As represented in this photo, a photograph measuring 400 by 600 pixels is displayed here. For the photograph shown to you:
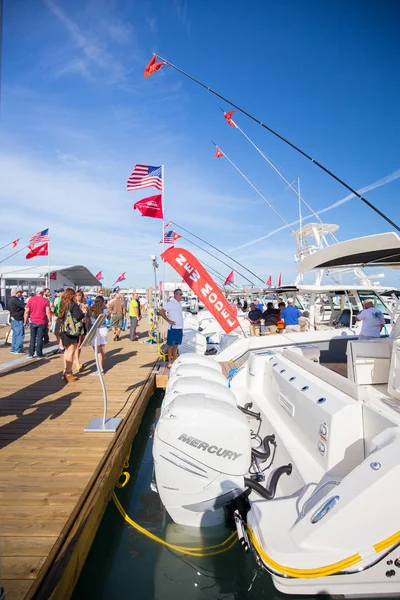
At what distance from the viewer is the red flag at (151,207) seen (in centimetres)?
1023

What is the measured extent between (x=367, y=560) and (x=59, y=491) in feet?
8.18

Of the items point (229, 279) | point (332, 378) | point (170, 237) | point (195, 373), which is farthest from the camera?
point (229, 279)

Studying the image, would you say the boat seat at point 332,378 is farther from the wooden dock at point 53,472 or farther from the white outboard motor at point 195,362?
the wooden dock at point 53,472

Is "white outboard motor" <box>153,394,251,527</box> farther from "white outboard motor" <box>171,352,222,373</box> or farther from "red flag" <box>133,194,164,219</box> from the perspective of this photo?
"red flag" <box>133,194,164,219</box>

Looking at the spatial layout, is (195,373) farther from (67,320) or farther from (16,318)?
(16,318)

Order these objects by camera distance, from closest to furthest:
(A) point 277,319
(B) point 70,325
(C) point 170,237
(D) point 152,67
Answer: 1. (B) point 70,325
2. (D) point 152,67
3. (A) point 277,319
4. (C) point 170,237

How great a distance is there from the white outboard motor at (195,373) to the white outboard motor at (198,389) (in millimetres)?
253

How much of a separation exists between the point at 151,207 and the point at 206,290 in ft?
16.2

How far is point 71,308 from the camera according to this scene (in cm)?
623

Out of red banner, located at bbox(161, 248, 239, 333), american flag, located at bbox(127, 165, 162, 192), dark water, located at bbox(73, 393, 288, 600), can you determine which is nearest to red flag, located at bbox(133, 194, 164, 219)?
american flag, located at bbox(127, 165, 162, 192)

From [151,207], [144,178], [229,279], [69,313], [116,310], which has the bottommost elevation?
[116,310]

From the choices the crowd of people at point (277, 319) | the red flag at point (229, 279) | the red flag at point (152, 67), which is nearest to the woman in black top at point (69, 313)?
the red flag at point (152, 67)

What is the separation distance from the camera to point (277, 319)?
12.2m

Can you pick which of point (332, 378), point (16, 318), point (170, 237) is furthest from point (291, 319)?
point (170, 237)
